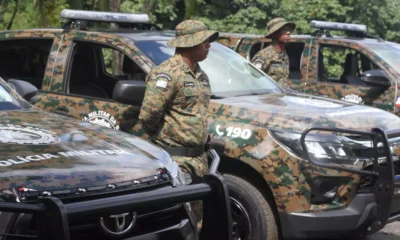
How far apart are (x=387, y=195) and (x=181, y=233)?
198 cm

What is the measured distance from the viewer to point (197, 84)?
5277 mm

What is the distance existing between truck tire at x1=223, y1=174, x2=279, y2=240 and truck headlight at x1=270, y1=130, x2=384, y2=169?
416 mm

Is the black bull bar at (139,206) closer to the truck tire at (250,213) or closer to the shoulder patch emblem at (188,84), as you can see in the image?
the shoulder patch emblem at (188,84)

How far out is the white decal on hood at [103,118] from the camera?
5.89 m

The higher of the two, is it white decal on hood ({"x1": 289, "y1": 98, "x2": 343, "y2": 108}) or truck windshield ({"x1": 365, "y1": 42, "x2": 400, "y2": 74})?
white decal on hood ({"x1": 289, "y1": 98, "x2": 343, "y2": 108})

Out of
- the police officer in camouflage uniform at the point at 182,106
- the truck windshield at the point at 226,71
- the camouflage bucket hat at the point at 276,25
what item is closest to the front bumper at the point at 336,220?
the police officer in camouflage uniform at the point at 182,106

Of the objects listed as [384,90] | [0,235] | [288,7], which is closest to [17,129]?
[0,235]

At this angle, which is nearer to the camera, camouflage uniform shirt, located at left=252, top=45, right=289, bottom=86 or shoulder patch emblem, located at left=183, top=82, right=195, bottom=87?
shoulder patch emblem, located at left=183, top=82, right=195, bottom=87

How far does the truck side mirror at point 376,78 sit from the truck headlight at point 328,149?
3583mm

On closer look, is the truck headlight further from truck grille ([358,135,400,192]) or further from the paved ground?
the paved ground

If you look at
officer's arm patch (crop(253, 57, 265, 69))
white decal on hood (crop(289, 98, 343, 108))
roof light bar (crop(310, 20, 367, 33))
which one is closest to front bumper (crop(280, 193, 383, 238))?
white decal on hood (crop(289, 98, 343, 108))

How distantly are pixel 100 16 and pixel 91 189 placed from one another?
3.69 metres

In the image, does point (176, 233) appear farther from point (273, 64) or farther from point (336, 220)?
point (273, 64)

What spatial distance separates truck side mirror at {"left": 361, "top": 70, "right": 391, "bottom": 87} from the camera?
891 cm
